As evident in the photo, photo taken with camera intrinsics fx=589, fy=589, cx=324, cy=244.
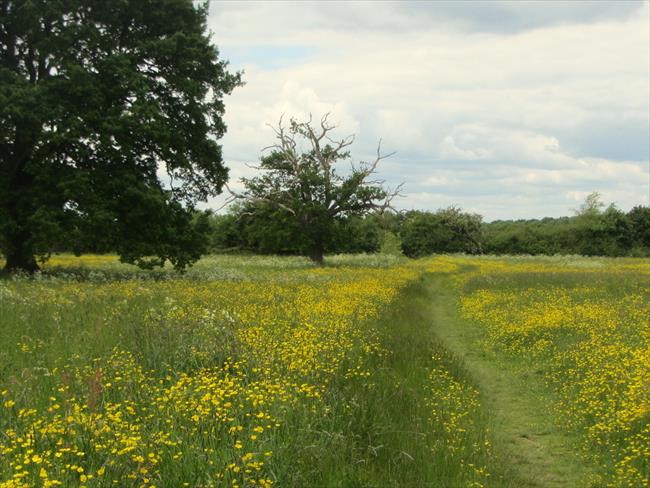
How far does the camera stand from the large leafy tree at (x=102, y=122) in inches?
833

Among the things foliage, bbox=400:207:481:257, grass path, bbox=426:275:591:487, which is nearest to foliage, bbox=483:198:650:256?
foliage, bbox=400:207:481:257

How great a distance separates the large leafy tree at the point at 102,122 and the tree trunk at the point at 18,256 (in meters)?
0.04

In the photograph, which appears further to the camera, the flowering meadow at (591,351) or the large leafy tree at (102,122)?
the large leafy tree at (102,122)

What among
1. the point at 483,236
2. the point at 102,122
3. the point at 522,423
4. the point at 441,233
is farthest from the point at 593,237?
the point at 522,423

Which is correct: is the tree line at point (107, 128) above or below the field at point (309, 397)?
above

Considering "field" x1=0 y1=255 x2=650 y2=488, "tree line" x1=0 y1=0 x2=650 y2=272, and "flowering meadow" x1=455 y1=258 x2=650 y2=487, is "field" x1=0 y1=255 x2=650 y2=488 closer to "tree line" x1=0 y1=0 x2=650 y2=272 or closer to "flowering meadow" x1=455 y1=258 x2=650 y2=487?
"flowering meadow" x1=455 y1=258 x2=650 y2=487

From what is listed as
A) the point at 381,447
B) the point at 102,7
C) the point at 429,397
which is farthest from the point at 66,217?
the point at 381,447

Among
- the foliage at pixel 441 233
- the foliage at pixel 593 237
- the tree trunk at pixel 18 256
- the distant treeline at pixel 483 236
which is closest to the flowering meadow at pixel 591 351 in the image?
the tree trunk at pixel 18 256

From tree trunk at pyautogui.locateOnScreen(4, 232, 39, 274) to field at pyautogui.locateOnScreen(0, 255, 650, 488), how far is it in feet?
31.0

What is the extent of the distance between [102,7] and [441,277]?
73.5ft

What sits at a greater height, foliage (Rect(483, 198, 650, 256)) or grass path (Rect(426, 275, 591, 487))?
foliage (Rect(483, 198, 650, 256))

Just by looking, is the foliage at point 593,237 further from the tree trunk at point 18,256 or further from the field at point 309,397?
the tree trunk at point 18,256

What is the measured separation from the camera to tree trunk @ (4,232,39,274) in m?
23.5

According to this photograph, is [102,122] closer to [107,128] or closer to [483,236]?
[107,128]
